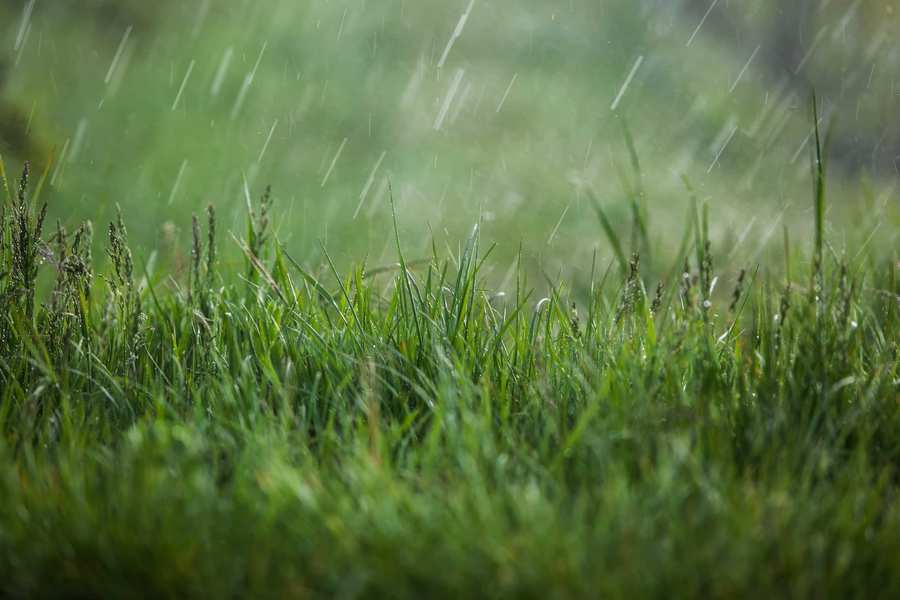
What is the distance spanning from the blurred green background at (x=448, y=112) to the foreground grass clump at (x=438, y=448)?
3.01 metres

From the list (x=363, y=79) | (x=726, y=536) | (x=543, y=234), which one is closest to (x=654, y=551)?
(x=726, y=536)

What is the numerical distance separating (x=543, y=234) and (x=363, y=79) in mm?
2795

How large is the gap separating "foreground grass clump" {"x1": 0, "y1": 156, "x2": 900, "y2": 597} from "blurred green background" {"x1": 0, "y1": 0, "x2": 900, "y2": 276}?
301 centimetres

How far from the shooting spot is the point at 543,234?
7.61 meters

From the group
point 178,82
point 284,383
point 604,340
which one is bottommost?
point 178,82

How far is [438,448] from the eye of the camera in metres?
1.95

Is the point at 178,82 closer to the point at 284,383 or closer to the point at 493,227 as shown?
the point at 493,227

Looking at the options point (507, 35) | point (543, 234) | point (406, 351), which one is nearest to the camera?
point (406, 351)

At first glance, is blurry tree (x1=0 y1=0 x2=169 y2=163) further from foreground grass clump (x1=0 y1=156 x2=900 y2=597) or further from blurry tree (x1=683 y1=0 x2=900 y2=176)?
blurry tree (x1=683 y1=0 x2=900 y2=176)

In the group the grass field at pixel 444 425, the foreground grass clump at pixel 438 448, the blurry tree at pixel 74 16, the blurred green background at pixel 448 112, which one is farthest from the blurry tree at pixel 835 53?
the foreground grass clump at pixel 438 448

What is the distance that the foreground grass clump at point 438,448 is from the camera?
1517 millimetres

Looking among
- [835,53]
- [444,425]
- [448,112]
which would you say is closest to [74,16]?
[448,112]

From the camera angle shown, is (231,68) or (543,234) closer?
(543,234)

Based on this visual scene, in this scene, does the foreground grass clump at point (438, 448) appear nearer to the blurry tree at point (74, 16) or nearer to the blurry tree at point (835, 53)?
the blurry tree at point (74, 16)
